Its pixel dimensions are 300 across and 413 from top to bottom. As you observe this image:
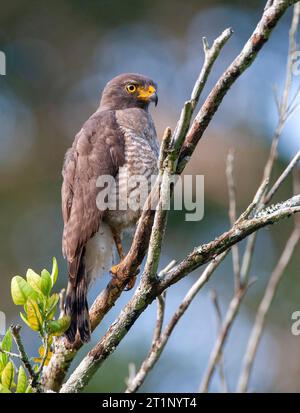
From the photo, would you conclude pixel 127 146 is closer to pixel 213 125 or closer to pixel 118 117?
pixel 118 117

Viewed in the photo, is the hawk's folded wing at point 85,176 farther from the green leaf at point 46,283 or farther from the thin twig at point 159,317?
the green leaf at point 46,283

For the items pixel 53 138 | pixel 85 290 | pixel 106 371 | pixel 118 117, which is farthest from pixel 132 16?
pixel 85 290

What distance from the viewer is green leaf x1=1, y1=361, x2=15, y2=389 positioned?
8.74 ft

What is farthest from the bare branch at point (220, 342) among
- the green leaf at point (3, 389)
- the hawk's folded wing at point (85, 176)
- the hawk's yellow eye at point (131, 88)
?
the hawk's yellow eye at point (131, 88)

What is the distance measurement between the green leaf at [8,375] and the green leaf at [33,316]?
16cm

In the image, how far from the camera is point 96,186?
427cm

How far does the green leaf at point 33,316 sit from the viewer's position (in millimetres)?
2729

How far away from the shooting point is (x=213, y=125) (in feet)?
35.8

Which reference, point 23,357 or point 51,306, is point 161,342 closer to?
point 51,306

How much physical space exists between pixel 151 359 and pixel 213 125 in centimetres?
800

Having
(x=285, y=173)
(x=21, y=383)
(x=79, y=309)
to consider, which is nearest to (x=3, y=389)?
(x=21, y=383)

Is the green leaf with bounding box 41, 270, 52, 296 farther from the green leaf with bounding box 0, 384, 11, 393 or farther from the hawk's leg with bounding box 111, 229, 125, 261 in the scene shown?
the hawk's leg with bounding box 111, 229, 125, 261

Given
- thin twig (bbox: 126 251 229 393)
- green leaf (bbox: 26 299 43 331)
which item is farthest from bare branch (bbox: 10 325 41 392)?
thin twig (bbox: 126 251 229 393)

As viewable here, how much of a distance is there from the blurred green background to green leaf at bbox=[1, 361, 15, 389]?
5.41 metres
